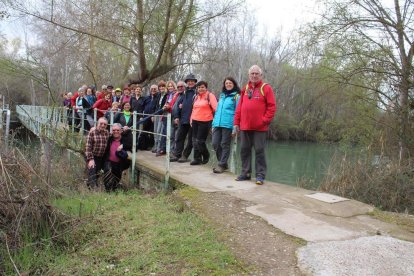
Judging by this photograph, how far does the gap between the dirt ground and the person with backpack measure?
2.19 metres

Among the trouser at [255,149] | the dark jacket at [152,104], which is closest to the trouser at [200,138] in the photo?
the trouser at [255,149]

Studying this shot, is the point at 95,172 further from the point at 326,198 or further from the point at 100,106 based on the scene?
the point at 326,198

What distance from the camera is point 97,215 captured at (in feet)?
15.7

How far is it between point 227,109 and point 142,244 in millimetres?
3357

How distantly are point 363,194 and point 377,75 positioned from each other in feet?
12.0

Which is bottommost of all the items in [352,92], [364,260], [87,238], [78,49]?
[87,238]

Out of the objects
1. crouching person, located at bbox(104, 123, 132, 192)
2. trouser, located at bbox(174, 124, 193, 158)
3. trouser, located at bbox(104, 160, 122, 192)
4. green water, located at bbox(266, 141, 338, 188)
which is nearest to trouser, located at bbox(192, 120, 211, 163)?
trouser, located at bbox(174, 124, 193, 158)

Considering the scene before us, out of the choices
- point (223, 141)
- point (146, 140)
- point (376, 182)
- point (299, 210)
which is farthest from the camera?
point (146, 140)

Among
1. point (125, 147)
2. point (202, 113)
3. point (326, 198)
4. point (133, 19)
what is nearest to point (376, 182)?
point (326, 198)

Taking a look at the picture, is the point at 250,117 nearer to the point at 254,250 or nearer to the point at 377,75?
the point at 254,250

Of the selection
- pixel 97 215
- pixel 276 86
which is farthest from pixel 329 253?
pixel 276 86

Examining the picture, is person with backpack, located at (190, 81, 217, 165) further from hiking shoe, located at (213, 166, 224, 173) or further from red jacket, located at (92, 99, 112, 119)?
red jacket, located at (92, 99, 112, 119)

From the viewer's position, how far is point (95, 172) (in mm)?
7023

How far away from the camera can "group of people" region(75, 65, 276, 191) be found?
5.78m
